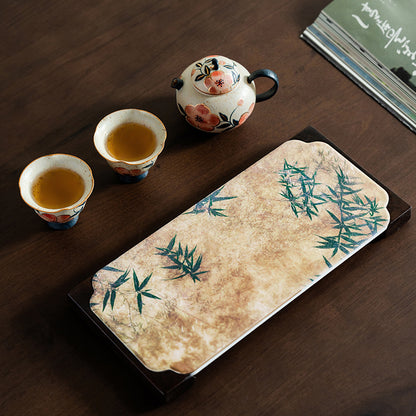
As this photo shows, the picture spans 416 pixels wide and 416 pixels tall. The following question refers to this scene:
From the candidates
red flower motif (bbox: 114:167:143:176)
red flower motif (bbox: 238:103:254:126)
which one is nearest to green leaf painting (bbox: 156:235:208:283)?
red flower motif (bbox: 114:167:143:176)

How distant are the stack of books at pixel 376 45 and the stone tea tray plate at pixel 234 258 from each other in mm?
205

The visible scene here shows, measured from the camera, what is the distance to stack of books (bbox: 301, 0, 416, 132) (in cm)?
110

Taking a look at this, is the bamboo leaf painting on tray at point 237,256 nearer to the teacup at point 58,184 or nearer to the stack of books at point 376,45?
the teacup at point 58,184

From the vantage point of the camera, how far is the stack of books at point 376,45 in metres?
1.10

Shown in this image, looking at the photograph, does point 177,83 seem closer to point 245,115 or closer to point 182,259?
point 245,115

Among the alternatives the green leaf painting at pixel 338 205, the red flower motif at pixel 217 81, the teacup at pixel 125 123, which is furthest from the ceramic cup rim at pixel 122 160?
the green leaf painting at pixel 338 205

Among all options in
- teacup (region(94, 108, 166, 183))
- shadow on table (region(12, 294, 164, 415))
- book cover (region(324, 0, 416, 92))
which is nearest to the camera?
shadow on table (region(12, 294, 164, 415))

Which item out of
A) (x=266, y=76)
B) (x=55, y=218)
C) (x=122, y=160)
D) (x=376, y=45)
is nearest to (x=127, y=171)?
(x=122, y=160)

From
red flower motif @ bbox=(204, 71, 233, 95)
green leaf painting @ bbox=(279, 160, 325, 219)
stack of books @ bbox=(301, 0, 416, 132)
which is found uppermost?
stack of books @ bbox=(301, 0, 416, 132)

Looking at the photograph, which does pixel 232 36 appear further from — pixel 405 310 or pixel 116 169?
pixel 405 310

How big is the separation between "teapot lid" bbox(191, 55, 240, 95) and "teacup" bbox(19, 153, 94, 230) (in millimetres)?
237

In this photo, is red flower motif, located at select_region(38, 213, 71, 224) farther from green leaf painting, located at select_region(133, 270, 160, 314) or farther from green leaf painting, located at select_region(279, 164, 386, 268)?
green leaf painting, located at select_region(279, 164, 386, 268)

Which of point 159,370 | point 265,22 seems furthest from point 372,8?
point 159,370

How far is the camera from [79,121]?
1057 millimetres
